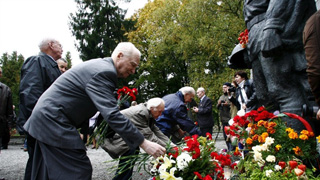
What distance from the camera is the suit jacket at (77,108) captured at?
242cm

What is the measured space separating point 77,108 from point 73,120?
0.11 meters

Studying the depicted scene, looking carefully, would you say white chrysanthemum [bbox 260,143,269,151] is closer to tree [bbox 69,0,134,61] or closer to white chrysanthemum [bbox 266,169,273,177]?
white chrysanthemum [bbox 266,169,273,177]

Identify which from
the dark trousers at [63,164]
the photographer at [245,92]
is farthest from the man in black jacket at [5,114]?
the photographer at [245,92]

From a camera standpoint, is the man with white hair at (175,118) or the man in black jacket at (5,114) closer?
the man in black jacket at (5,114)

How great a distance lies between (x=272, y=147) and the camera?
9.43 feet

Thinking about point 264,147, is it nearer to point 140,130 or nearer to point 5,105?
point 140,130

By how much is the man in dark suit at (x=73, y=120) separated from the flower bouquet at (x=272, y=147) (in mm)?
876

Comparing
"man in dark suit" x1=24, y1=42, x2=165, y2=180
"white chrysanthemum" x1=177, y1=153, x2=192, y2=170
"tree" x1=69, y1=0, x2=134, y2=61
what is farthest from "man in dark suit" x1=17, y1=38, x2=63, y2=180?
"tree" x1=69, y1=0, x2=134, y2=61

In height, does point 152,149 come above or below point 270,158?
above

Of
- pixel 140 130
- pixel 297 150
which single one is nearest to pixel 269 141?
pixel 297 150

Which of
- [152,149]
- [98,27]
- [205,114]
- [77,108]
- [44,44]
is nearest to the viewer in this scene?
[152,149]

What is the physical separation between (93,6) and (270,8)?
1090 inches

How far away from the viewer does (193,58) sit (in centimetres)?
2239

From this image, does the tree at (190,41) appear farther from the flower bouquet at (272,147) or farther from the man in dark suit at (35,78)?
the flower bouquet at (272,147)
